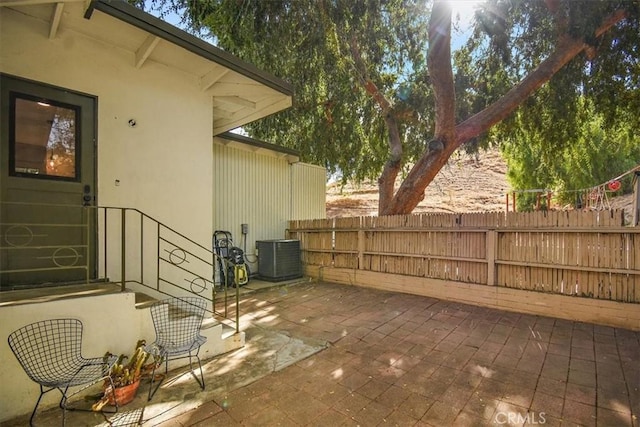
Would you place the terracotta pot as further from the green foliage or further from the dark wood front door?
the green foliage

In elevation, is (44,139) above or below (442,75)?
below

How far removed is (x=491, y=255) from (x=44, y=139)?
6116 millimetres

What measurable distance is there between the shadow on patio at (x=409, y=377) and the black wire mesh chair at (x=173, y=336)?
0.60ft

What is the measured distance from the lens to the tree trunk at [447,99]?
652cm

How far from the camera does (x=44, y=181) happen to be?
3131mm

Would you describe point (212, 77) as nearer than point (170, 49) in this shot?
No

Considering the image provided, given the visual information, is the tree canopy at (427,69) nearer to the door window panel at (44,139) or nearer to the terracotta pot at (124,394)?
the door window panel at (44,139)

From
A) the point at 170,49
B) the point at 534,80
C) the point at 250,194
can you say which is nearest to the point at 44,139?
the point at 170,49

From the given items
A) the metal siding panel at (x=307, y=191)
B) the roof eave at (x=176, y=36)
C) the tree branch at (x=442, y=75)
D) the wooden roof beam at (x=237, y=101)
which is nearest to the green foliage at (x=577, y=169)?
the tree branch at (x=442, y=75)

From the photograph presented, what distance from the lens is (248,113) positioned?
5.22 meters

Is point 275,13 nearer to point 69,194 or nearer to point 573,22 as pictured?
point 69,194

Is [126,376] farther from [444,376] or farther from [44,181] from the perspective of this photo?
[444,376]

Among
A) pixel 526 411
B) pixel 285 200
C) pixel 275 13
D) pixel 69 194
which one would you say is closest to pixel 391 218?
pixel 285 200

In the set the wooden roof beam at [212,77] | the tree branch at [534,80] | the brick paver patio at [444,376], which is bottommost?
the brick paver patio at [444,376]
